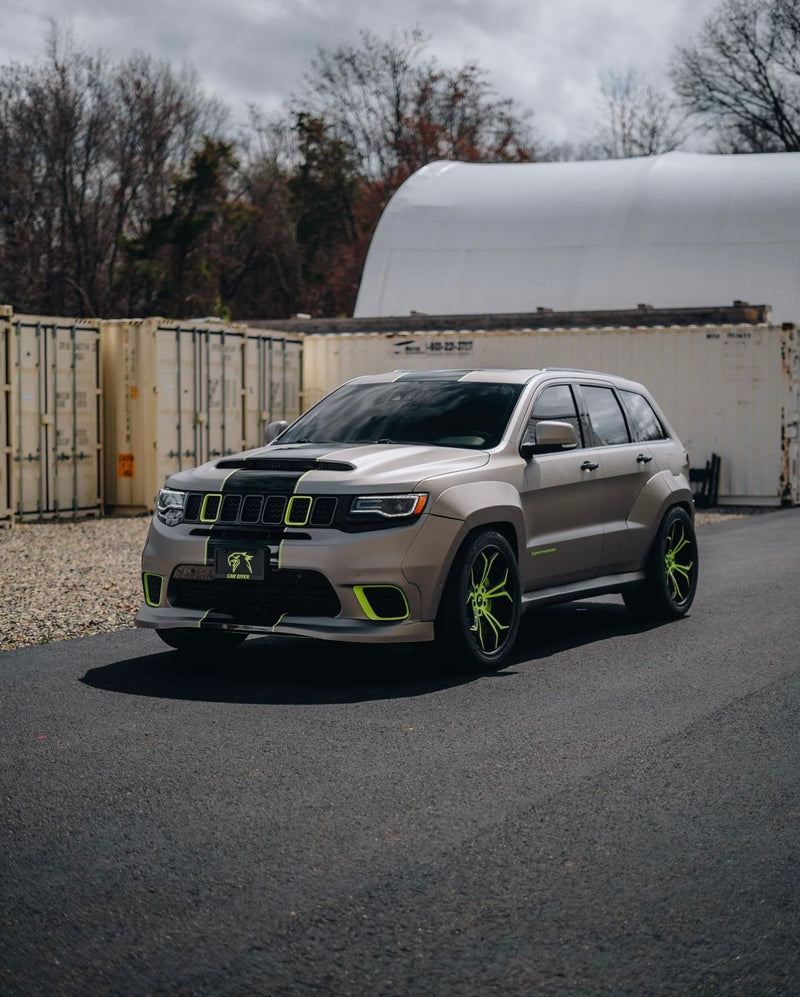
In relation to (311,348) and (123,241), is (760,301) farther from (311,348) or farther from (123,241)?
(123,241)

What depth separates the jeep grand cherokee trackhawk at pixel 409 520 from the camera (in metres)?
7.30

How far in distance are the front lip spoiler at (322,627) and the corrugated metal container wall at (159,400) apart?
41.5 feet

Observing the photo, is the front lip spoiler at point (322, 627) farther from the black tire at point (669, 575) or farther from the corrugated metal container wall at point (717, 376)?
the corrugated metal container wall at point (717, 376)

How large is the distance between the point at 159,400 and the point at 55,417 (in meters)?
1.64

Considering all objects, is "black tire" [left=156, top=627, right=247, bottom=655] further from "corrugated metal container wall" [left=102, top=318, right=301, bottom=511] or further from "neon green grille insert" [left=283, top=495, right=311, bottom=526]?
"corrugated metal container wall" [left=102, top=318, right=301, bottom=511]

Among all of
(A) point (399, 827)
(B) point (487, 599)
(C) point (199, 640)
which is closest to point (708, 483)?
(B) point (487, 599)

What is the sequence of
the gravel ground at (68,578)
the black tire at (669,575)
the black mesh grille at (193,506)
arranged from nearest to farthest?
1. the black mesh grille at (193,506)
2. the black tire at (669,575)
3. the gravel ground at (68,578)

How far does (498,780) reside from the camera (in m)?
5.39

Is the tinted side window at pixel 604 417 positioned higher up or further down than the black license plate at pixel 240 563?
higher up

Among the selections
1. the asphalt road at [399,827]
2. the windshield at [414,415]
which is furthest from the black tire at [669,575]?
the windshield at [414,415]

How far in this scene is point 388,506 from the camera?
7.36m

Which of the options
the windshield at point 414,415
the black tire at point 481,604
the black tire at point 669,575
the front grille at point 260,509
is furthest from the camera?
the black tire at point 669,575

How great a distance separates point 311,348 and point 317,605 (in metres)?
18.2

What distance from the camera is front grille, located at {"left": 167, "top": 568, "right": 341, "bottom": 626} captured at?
728 centimetres
